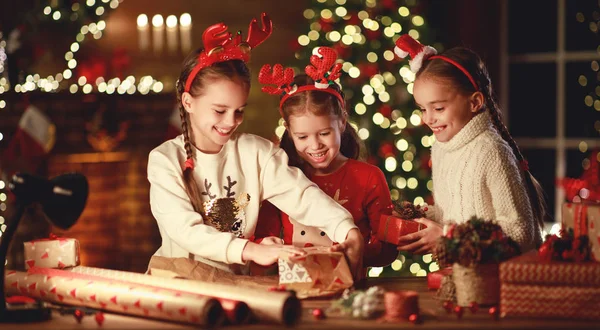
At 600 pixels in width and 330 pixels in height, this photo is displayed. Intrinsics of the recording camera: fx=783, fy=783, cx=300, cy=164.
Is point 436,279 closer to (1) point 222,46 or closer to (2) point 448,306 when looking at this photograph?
(2) point 448,306

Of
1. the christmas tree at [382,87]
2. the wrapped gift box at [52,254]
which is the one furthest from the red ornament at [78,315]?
the christmas tree at [382,87]

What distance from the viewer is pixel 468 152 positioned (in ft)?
7.20

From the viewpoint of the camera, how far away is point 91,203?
539cm

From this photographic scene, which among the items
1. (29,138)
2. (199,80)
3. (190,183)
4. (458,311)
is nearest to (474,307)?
(458,311)

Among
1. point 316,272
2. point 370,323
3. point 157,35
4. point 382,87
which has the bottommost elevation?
point 370,323

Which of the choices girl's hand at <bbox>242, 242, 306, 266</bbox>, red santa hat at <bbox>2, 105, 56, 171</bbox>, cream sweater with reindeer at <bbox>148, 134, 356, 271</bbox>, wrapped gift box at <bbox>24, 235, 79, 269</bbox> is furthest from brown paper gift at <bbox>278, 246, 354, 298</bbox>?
red santa hat at <bbox>2, 105, 56, 171</bbox>

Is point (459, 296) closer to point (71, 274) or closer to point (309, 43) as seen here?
point (71, 274)

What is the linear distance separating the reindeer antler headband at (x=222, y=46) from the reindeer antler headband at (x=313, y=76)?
11 centimetres

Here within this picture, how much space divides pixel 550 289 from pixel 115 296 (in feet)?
3.26

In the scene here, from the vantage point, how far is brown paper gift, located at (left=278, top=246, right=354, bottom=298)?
6.57 feet

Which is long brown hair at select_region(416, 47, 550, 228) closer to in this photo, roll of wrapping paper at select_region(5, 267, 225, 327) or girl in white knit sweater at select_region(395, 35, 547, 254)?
girl in white knit sweater at select_region(395, 35, 547, 254)

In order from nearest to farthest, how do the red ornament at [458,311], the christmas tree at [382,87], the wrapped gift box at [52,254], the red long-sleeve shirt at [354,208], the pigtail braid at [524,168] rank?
the red ornament at [458,311]
the wrapped gift box at [52,254]
the pigtail braid at [524,168]
the red long-sleeve shirt at [354,208]
the christmas tree at [382,87]

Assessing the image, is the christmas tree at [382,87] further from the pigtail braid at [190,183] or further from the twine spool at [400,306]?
the twine spool at [400,306]

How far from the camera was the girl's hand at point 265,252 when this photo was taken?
6.61ft
